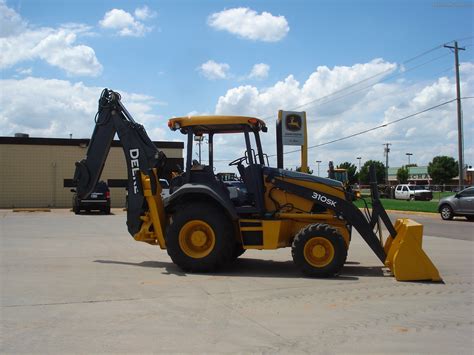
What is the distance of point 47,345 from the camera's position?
16.2 feet

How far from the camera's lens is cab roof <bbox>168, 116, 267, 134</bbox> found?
931 centimetres

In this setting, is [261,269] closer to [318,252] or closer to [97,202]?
[318,252]

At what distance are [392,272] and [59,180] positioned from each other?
27.6 metres

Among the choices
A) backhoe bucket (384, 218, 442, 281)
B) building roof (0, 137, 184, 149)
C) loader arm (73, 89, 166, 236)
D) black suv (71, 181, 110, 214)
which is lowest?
backhoe bucket (384, 218, 442, 281)

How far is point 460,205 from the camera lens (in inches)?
941

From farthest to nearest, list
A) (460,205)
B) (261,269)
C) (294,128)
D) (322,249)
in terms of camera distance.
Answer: (294,128)
(460,205)
(261,269)
(322,249)

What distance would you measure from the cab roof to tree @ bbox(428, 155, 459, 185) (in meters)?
88.9

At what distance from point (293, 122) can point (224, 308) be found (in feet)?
75.7

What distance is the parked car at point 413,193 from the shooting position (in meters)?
52.8

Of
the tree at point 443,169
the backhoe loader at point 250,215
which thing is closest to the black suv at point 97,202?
the backhoe loader at point 250,215

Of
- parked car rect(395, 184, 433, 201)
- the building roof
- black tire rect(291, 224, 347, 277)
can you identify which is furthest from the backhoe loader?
parked car rect(395, 184, 433, 201)

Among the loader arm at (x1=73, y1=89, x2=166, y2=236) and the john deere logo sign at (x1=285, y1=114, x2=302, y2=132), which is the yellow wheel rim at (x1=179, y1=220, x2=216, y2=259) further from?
the john deere logo sign at (x1=285, y1=114, x2=302, y2=132)

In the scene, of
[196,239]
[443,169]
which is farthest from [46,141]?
[443,169]

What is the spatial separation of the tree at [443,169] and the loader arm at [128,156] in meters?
89.1
